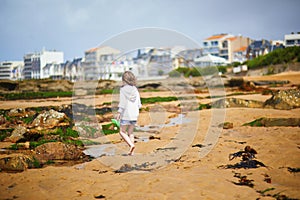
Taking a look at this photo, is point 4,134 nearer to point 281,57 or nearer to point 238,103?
point 238,103

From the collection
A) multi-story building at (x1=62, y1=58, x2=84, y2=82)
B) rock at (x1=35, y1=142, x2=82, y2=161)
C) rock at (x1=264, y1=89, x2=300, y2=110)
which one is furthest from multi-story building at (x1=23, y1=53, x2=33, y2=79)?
rock at (x1=35, y1=142, x2=82, y2=161)

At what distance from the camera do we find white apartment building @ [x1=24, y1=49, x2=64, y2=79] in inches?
5133

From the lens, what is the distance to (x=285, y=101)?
14914 mm

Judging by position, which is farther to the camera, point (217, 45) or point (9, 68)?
point (9, 68)

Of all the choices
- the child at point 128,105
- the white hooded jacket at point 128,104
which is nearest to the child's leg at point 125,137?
the child at point 128,105


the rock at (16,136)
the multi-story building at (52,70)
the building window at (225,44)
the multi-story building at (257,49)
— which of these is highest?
the building window at (225,44)

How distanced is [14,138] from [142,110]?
9.58 metres

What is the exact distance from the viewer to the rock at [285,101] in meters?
14.8

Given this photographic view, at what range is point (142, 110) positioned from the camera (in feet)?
59.3

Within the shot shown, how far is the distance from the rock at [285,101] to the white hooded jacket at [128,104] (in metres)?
9.83

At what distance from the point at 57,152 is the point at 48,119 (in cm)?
425

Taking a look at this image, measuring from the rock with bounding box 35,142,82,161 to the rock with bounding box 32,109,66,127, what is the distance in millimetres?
3631

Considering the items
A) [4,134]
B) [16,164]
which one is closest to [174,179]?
[16,164]

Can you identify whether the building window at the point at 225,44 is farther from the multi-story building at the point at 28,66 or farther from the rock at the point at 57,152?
the rock at the point at 57,152
